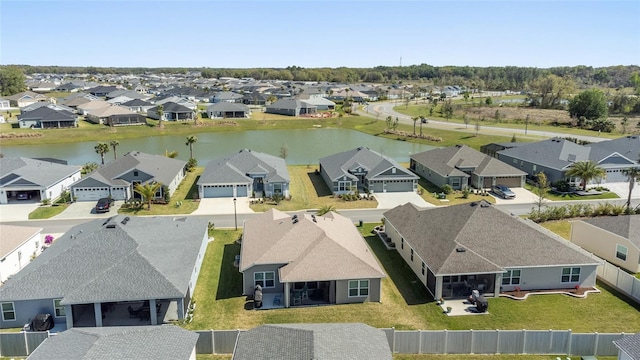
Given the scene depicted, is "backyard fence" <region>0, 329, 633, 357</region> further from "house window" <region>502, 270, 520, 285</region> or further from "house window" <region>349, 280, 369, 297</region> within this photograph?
"house window" <region>502, 270, 520, 285</region>

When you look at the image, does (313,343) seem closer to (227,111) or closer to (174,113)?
(174,113)

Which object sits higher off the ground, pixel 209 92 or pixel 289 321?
pixel 209 92

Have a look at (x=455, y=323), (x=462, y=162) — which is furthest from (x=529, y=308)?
(x=462, y=162)

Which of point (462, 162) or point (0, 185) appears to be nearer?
point (0, 185)

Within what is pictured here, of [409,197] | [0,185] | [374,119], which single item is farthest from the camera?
[374,119]

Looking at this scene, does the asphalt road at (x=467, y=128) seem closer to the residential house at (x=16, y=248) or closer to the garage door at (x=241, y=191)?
the garage door at (x=241, y=191)

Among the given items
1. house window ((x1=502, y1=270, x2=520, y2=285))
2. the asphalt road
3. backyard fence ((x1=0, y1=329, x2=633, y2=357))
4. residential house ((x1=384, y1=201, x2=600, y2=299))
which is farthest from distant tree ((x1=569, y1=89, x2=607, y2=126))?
backyard fence ((x1=0, y1=329, x2=633, y2=357))

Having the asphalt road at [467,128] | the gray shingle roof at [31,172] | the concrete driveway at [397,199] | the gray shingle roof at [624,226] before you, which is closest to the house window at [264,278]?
the concrete driveway at [397,199]

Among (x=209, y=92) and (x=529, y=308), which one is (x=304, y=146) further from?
(x=209, y=92)
